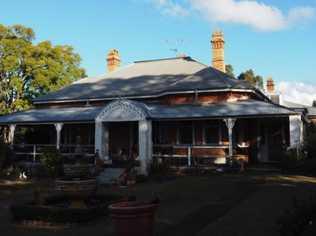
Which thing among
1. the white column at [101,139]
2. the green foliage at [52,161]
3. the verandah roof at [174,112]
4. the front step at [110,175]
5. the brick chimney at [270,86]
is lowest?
the front step at [110,175]

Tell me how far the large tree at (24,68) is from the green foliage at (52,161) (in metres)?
21.2

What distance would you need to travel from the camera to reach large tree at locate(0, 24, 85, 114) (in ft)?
135

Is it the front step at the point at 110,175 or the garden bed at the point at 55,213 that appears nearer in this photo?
the garden bed at the point at 55,213

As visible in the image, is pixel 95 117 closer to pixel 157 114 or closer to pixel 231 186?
pixel 157 114

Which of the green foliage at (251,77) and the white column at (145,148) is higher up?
the green foliage at (251,77)

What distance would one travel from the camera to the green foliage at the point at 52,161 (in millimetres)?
21859

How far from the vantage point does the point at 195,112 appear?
73.9ft

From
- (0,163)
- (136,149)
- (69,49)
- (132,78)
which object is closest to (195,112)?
(136,149)

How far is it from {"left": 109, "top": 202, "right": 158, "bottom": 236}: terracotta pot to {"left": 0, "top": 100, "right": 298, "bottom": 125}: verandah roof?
1361 centimetres

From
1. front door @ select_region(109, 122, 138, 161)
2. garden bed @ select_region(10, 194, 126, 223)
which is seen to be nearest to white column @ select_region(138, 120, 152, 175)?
front door @ select_region(109, 122, 138, 161)

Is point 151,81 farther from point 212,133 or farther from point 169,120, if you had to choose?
point 212,133

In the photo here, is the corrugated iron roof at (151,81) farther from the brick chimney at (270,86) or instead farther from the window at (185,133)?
the brick chimney at (270,86)

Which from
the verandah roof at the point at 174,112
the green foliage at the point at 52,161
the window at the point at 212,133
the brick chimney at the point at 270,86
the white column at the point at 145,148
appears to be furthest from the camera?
the brick chimney at the point at 270,86

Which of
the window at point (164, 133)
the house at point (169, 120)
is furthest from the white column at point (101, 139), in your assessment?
the window at point (164, 133)
